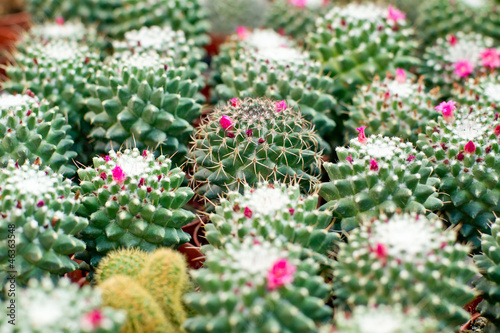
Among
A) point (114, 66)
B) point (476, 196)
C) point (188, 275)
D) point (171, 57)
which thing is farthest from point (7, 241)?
point (476, 196)

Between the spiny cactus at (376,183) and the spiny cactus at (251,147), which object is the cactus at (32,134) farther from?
the spiny cactus at (376,183)

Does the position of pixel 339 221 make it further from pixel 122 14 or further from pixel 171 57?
pixel 122 14

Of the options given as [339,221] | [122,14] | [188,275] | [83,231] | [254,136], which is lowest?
[188,275]

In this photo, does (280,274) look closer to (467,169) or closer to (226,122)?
(226,122)

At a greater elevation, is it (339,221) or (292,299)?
(339,221)

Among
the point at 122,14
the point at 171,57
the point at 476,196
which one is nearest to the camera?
the point at 476,196

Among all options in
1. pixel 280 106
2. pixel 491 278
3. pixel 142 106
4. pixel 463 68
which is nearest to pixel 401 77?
pixel 463 68

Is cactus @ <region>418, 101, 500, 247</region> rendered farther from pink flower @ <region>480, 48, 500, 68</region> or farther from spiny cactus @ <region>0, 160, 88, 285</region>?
spiny cactus @ <region>0, 160, 88, 285</region>
